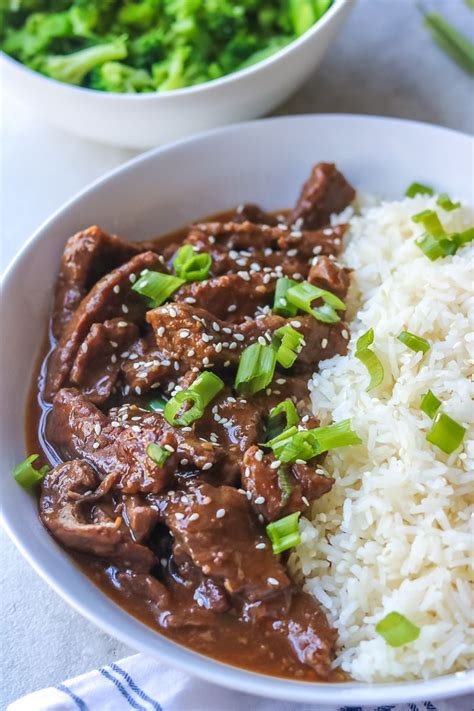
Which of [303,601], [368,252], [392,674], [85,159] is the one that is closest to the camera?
[392,674]

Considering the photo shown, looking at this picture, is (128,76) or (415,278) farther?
(128,76)

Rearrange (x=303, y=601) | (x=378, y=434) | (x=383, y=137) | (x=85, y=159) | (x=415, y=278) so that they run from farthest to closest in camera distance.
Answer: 1. (x=85, y=159)
2. (x=383, y=137)
3. (x=415, y=278)
4. (x=378, y=434)
5. (x=303, y=601)

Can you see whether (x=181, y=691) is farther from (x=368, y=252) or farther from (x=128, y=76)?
(x=128, y=76)

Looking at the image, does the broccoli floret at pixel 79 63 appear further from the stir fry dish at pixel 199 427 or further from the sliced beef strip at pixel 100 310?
the sliced beef strip at pixel 100 310

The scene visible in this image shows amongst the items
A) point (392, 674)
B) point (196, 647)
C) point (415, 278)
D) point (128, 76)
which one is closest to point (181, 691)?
point (196, 647)

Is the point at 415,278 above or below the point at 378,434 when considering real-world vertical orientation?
above

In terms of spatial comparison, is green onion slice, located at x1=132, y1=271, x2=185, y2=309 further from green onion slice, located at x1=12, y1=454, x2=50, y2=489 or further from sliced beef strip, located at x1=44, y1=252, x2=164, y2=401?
green onion slice, located at x1=12, y1=454, x2=50, y2=489

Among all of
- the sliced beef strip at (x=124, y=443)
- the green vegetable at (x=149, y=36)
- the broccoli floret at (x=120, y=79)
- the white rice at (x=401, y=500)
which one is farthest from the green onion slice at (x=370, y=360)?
the broccoli floret at (x=120, y=79)

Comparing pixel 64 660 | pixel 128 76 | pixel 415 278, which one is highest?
pixel 128 76
